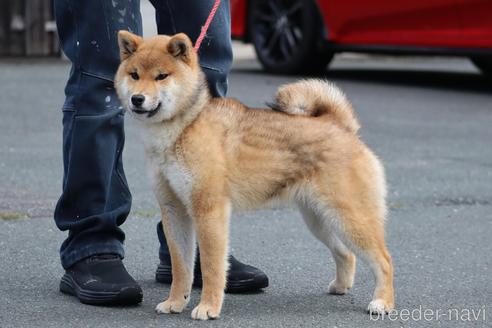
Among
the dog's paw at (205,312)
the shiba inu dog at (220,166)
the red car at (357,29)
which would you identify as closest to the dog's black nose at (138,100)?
the shiba inu dog at (220,166)

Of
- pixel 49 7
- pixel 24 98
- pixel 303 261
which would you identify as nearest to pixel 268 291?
pixel 303 261

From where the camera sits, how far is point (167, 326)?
3.73 meters

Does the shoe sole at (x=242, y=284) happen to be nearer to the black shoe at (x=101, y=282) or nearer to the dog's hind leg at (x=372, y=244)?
the black shoe at (x=101, y=282)

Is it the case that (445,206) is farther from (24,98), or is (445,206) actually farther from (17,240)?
(24,98)

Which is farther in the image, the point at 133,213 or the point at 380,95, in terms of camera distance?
the point at 380,95

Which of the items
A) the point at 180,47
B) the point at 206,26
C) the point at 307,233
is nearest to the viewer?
the point at 180,47

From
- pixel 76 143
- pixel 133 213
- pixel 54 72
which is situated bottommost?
pixel 54 72

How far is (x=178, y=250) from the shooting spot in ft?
13.0

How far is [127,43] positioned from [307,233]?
1807 mm

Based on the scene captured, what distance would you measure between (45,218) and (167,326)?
72.7 inches

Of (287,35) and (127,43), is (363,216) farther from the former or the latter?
(287,35)

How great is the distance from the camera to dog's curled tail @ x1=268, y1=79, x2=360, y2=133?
4.12 m

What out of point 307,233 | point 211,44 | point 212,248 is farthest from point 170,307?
point 307,233

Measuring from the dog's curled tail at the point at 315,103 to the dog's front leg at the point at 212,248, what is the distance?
52cm
